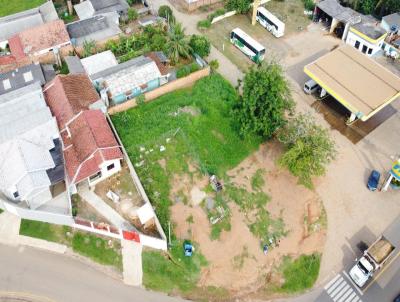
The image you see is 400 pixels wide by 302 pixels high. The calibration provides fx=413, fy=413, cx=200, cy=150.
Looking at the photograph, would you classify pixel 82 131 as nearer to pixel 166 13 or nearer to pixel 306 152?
pixel 306 152

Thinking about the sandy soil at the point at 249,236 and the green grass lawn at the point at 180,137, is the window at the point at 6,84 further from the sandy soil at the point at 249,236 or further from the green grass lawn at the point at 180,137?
the sandy soil at the point at 249,236

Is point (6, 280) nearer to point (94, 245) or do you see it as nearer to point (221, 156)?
point (94, 245)

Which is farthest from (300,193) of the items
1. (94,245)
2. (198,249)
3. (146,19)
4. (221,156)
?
(146,19)

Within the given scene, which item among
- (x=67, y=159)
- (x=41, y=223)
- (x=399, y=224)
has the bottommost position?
(x=399, y=224)

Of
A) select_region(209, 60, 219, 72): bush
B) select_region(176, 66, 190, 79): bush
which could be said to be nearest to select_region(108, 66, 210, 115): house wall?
select_region(176, 66, 190, 79): bush

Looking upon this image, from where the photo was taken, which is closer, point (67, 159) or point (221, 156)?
point (67, 159)

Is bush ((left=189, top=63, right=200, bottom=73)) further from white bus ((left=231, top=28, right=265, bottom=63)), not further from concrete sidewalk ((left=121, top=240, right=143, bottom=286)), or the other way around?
concrete sidewalk ((left=121, top=240, right=143, bottom=286))

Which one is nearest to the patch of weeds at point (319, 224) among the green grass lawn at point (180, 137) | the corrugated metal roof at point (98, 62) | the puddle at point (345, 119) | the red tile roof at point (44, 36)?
the green grass lawn at point (180, 137)
